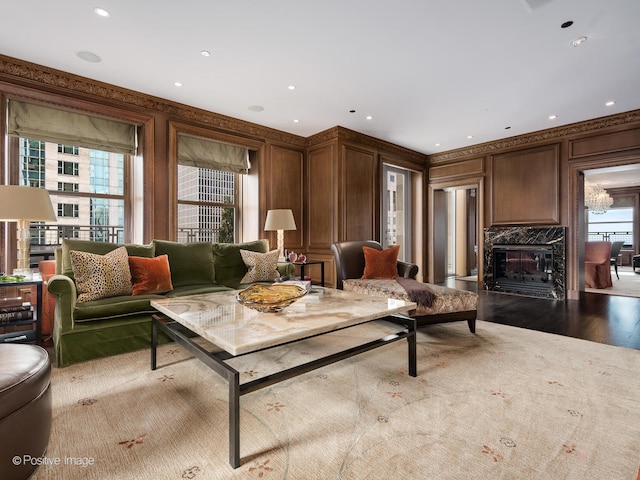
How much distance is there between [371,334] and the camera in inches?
118

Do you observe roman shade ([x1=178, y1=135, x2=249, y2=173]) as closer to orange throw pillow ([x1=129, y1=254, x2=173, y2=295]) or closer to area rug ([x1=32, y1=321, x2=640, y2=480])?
orange throw pillow ([x1=129, y1=254, x2=173, y2=295])

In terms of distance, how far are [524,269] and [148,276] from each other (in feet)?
18.2

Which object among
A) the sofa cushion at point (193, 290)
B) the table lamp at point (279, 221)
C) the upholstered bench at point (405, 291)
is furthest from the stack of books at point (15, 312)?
the upholstered bench at point (405, 291)

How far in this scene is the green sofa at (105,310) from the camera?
232cm

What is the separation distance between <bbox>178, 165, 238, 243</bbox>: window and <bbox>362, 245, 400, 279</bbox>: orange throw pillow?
228cm

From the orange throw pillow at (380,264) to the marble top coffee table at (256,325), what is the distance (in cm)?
138

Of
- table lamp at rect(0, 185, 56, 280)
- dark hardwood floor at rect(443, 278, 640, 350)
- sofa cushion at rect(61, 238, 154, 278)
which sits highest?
table lamp at rect(0, 185, 56, 280)

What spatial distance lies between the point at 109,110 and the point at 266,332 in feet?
11.6

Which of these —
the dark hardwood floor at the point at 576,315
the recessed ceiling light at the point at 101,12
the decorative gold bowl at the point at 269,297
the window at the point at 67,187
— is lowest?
the dark hardwood floor at the point at 576,315

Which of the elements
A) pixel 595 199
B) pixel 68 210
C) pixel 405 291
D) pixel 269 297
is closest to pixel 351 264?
pixel 405 291

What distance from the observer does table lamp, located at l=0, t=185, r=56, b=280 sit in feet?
8.00

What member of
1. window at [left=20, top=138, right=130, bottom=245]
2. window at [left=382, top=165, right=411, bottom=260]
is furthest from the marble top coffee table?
window at [left=382, top=165, right=411, bottom=260]

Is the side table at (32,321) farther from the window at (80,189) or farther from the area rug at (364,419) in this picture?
the window at (80,189)

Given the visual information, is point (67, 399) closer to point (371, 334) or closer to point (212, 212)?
point (371, 334)
